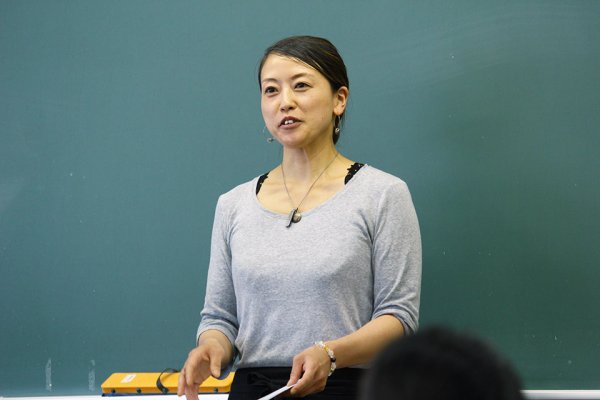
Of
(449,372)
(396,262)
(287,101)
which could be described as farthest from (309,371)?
(449,372)

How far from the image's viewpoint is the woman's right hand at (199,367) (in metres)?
1.16

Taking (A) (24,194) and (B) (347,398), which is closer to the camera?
(B) (347,398)

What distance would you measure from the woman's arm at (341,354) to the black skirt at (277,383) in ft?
0.13

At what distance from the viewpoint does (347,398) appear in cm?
118

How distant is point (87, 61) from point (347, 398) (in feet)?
3.24

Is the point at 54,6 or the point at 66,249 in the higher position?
the point at 54,6

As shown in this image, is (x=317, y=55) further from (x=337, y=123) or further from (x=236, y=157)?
(x=236, y=157)

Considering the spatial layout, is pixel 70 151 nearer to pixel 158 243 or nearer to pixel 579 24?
pixel 158 243

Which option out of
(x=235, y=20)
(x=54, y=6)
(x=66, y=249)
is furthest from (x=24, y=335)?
(x=235, y=20)

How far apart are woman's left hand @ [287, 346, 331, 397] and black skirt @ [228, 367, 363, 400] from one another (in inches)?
3.0

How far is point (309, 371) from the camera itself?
3.47 feet

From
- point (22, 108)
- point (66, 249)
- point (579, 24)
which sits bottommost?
point (66, 249)

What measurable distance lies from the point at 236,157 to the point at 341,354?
2.25 feet

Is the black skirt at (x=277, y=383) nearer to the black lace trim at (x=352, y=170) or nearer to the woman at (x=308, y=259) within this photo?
the woman at (x=308, y=259)
